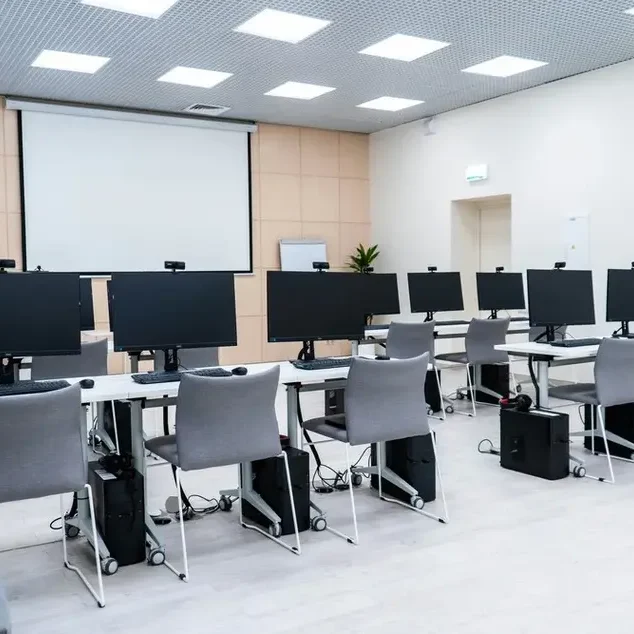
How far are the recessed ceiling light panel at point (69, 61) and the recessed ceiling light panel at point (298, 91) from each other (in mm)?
1887

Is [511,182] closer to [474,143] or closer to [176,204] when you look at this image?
[474,143]

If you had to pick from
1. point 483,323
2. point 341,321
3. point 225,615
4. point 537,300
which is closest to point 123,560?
point 225,615

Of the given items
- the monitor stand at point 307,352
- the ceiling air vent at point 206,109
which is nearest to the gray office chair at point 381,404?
the monitor stand at point 307,352

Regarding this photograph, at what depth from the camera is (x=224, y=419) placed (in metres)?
2.97

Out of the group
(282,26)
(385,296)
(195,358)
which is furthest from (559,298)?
(282,26)

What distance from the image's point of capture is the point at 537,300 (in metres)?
4.91

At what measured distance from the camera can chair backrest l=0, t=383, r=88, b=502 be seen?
247 centimetres

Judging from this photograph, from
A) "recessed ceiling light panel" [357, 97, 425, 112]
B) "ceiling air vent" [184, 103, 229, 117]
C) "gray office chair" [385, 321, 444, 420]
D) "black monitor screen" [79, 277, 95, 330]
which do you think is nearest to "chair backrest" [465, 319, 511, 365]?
"gray office chair" [385, 321, 444, 420]

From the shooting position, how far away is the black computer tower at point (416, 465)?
3.73 m

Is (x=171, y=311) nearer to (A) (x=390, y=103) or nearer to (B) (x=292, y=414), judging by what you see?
(B) (x=292, y=414)

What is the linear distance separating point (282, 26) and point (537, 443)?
3793 mm

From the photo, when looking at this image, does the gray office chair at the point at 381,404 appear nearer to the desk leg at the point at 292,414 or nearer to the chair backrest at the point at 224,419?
the desk leg at the point at 292,414

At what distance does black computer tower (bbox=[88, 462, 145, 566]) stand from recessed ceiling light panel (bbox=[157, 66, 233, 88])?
5.01 meters

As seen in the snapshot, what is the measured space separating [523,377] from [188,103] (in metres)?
4.87
